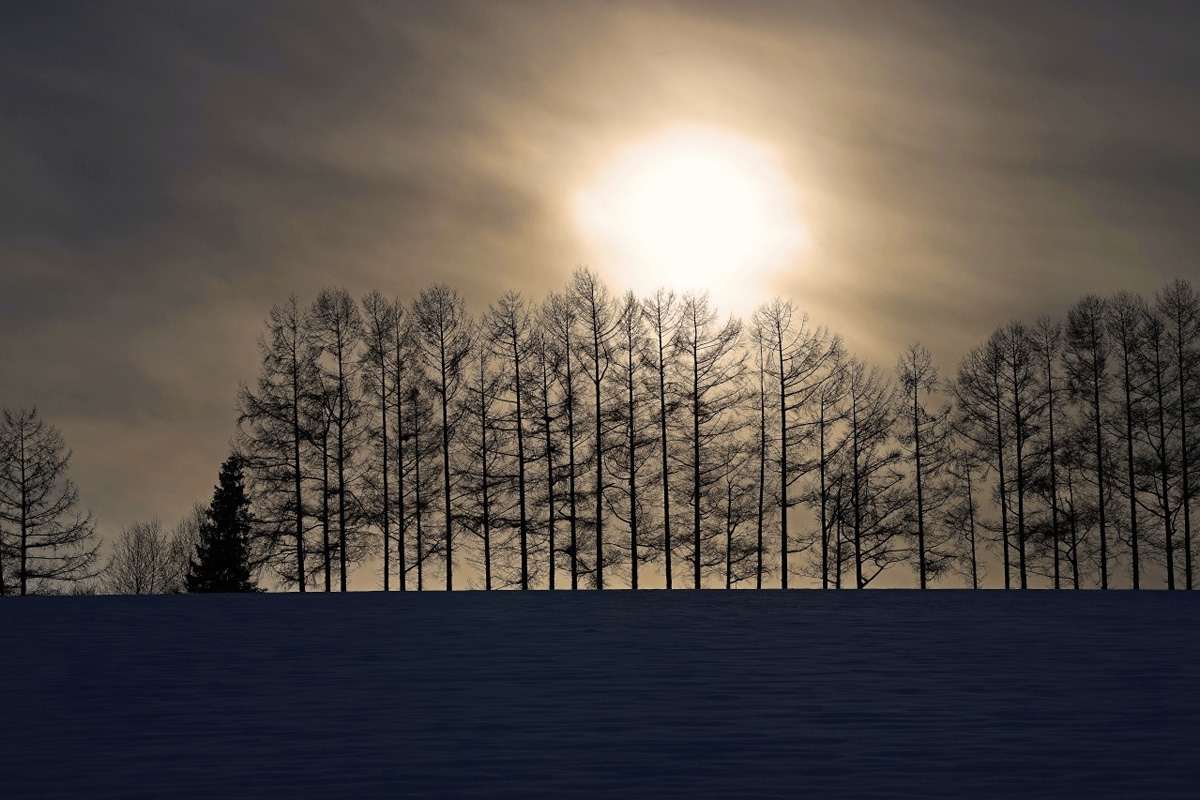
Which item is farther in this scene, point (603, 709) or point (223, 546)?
point (223, 546)

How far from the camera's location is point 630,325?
5284 centimetres

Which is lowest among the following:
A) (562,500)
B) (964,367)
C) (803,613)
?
(803,613)

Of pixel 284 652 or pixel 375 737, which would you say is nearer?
pixel 375 737

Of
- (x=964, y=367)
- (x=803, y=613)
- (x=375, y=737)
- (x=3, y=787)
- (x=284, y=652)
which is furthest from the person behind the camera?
(x=964, y=367)

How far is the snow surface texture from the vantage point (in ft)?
28.0

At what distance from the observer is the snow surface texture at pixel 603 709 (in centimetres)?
852

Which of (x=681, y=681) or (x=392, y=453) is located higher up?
(x=392, y=453)

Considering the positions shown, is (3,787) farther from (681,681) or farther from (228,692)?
(681,681)

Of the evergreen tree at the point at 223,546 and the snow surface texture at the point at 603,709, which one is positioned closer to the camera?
the snow surface texture at the point at 603,709

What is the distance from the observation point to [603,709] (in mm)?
12117

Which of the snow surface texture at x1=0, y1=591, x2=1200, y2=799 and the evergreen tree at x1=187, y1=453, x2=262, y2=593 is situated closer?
the snow surface texture at x1=0, y1=591, x2=1200, y2=799

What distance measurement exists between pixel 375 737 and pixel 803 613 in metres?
20.1

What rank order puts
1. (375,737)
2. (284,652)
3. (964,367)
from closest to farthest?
(375,737) → (284,652) → (964,367)

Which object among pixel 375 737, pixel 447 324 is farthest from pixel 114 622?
pixel 447 324
